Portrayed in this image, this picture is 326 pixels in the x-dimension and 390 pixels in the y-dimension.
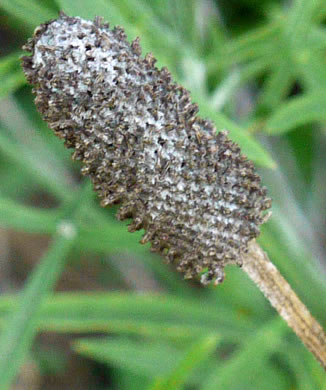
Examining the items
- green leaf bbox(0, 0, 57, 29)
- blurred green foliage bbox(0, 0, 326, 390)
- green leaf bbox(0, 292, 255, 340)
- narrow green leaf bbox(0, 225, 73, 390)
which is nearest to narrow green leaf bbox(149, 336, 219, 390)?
blurred green foliage bbox(0, 0, 326, 390)

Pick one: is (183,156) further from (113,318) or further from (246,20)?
(246,20)

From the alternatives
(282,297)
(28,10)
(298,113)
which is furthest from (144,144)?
(28,10)

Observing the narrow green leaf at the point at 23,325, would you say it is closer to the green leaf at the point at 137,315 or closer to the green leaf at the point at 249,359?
the green leaf at the point at 137,315

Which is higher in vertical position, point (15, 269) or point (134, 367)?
point (15, 269)

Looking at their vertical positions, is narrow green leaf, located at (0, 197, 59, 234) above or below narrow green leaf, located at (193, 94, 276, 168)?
above

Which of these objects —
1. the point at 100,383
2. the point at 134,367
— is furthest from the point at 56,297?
the point at 100,383

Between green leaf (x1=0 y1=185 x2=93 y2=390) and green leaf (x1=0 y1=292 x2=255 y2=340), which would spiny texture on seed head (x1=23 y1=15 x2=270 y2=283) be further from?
green leaf (x1=0 y1=292 x2=255 y2=340)
